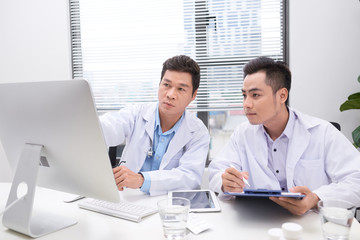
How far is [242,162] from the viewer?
62.4 inches

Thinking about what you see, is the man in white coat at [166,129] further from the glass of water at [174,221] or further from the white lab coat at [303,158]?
the glass of water at [174,221]

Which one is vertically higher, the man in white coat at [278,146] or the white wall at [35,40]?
the white wall at [35,40]

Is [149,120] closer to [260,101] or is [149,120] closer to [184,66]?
[184,66]

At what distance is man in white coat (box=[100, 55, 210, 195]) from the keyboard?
0.52 metres

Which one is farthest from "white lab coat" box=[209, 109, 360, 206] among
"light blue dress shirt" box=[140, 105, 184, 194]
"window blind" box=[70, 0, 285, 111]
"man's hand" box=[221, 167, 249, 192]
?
"window blind" box=[70, 0, 285, 111]

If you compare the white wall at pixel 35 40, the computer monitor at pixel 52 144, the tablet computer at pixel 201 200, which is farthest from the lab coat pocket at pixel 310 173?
the white wall at pixel 35 40

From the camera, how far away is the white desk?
0.87 meters

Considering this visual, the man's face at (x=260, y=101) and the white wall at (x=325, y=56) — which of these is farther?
the white wall at (x=325, y=56)

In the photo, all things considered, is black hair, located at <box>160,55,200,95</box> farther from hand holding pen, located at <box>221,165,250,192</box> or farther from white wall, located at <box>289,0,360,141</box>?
white wall, located at <box>289,0,360,141</box>

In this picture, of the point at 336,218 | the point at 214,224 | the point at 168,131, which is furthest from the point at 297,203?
the point at 168,131

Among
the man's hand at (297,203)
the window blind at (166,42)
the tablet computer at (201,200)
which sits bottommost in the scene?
the tablet computer at (201,200)

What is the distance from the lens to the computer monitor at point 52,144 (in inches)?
31.3

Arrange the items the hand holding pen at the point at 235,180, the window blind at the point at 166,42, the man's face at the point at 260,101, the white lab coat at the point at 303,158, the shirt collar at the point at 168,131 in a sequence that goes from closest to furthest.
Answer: the hand holding pen at the point at 235,180, the white lab coat at the point at 303,158, the man's face at the point at 260,101, the shirt collar at the point at 168,131, the window blind at the point at 166,42

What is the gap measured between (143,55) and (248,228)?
232 centimetres
